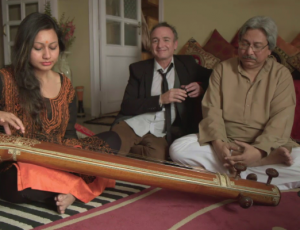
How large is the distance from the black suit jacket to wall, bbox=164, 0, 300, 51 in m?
1.84

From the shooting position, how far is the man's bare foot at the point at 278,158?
1597mm

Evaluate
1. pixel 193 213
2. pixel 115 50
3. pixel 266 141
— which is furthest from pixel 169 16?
pixel 193 213

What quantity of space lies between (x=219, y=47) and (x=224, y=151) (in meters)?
2.30

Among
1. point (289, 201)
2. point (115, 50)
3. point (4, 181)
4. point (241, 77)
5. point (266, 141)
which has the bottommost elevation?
point (289, 201)

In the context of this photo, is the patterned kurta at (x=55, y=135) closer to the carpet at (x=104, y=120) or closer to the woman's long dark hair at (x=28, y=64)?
the woman's long dark hair at (x=28, y=64)

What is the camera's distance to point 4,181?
56.2 inches

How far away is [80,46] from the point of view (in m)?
4.36

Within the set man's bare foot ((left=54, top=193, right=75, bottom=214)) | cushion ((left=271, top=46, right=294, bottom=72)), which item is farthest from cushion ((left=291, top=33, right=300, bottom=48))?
man's bare foot ((left=54, top=193, right=75, bottom=214))

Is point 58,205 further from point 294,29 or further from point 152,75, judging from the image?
point 294,29

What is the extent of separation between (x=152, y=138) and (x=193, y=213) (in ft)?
2.71

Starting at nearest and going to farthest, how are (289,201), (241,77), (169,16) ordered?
(289,201) → (241,77) → (169,16)

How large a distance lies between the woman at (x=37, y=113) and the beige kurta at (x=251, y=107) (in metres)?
0.69

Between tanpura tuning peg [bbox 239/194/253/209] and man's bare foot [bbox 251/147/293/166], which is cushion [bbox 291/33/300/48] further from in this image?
tanpura tuning peg [bbox 239/194/253/209]

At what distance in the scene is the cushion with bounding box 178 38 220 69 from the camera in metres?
3.50
